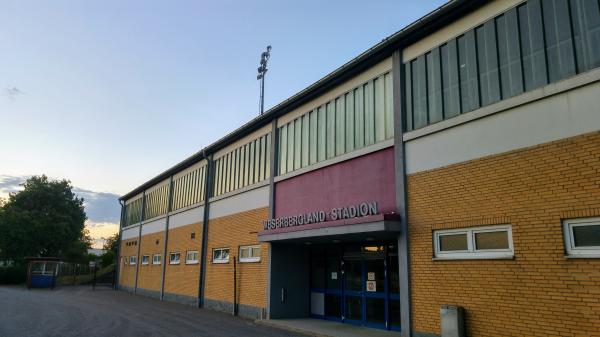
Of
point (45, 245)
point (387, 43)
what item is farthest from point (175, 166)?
point (45, 245)

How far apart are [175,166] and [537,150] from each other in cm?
2341

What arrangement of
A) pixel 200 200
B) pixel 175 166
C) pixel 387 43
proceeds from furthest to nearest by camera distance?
1. pixel 175 166
2. pixel 200 200
3. pixel 387 43

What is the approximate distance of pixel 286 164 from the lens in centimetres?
1847

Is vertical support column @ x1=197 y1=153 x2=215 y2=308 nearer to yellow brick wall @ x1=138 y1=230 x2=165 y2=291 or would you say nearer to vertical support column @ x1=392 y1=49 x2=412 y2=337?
yellow brick wall @ x1=138 y1=230 x2=165 y2=291

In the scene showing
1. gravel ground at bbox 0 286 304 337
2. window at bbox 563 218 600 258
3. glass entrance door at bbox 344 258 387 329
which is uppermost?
window at bbox 563 218 600 258

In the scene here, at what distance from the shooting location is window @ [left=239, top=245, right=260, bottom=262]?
19250mm

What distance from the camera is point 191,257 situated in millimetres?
25844

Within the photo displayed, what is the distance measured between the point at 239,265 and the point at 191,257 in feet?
20.6

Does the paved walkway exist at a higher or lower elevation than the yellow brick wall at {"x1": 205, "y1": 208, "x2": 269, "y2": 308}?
lower

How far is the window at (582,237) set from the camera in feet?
27.9

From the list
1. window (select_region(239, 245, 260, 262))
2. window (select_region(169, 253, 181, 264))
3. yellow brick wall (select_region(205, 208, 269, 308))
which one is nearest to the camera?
yellow brick wall (select_region(205, 208, 269, 308))

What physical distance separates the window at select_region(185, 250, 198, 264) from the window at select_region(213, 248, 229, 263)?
88.7 inches

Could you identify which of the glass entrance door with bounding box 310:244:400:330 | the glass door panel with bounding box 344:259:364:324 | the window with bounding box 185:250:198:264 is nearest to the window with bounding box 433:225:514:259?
the glass entrance door with bounding box 310:244:400:330

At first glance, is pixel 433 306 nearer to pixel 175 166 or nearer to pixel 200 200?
pixel 200 200
